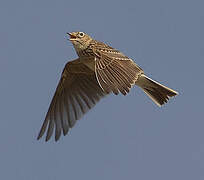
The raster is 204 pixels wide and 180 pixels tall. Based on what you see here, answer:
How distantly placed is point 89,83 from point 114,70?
2.84 metres

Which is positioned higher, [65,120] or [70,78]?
[70,78]

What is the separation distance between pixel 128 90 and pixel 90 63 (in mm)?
1953

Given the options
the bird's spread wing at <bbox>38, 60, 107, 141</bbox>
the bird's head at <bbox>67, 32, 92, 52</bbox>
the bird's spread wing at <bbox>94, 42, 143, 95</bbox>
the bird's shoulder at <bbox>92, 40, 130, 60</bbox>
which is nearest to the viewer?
the bird's spread wing at <bbox>94, 42, 143, 95</bbox>

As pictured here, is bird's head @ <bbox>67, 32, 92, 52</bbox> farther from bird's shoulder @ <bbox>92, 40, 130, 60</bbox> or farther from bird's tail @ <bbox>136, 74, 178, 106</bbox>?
bird's tail @ <bbox>136, 74, 178, 106</bbox>

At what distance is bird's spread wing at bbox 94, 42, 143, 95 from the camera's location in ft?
31.5

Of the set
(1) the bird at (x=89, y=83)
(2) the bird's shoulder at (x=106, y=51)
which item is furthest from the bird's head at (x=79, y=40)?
(2) the bird's shoulder at (x=106, y=51)

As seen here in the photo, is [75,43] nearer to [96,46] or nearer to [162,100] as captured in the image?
[96,46]

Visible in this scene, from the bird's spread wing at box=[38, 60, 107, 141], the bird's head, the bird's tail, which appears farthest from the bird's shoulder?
the bird's spread wing at box=[38, 60, 107, 141]

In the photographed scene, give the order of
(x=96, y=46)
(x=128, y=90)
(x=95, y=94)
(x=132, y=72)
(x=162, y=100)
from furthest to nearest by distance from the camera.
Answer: (x=95, y=94)
(x=162, y=100)
(x=96, y=46)
(x=132, y=72)
(x=128, y=90)

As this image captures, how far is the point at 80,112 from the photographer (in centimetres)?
1279

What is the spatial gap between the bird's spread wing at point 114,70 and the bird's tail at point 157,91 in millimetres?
676

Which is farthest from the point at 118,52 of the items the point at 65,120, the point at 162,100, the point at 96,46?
the point at 65,120

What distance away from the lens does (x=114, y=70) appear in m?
10.1

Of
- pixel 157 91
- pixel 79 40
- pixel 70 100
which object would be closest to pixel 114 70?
pixel 79 40
